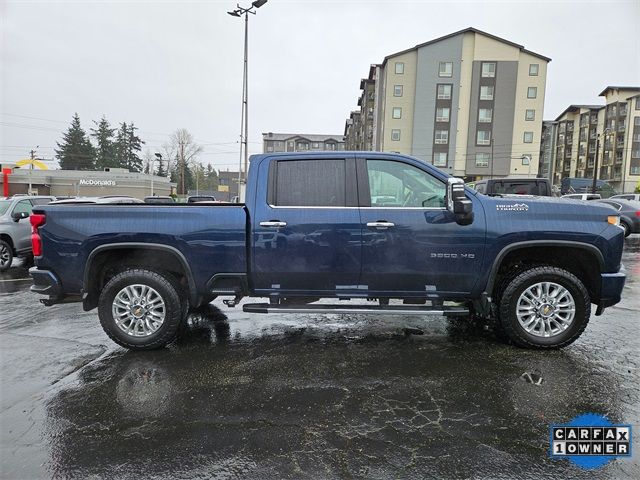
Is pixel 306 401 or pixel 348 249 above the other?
pixel 348 249

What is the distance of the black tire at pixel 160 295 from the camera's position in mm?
4387

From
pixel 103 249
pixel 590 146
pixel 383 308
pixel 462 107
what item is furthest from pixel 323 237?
pixel 590 146

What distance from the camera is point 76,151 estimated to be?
80312mm

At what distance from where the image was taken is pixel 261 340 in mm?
4824

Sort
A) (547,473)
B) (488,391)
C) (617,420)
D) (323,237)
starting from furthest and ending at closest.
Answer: (323,237) < (488,391) < (617,420) < (547,473)

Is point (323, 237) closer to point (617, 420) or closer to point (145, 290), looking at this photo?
point (145, 290)

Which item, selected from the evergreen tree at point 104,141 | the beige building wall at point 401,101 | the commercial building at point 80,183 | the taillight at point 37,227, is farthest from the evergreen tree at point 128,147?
the taillight at point 37,227

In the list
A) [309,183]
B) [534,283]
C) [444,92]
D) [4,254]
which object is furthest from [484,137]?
[309,183]

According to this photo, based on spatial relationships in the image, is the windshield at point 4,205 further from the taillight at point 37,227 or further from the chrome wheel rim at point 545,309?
the chrome wheel rim at point 545,309

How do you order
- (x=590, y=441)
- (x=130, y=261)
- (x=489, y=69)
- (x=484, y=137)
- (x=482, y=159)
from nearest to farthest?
(x=590, y=441) → (x=130, y=261) → (x=489, y=69) → (x=484, y=137) → (x=482, y=159)

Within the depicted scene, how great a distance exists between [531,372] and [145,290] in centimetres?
398

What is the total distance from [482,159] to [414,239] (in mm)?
49723

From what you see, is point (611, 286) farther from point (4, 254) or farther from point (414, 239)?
point (4, 254)

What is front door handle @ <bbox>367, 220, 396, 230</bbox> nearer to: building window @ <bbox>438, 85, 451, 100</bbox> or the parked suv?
the parked suv
